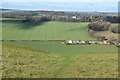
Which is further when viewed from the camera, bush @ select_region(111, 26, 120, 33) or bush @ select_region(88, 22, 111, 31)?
bush @ select_region(88, 22, 111, 31)

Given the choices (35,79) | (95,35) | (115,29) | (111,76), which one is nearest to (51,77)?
(35,79)

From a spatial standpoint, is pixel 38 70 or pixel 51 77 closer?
pixel 51 77

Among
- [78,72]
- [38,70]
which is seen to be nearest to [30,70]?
[38,70]

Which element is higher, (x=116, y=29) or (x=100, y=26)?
(x=100, y=26)

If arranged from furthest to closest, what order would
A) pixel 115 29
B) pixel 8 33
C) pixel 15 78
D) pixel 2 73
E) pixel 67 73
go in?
pixel 115 29 → pixel 8 33 → pixel 67 73 → pixel 2 73 → pixel 15 78

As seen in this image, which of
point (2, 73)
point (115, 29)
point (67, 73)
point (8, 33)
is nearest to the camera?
point (2, 73)

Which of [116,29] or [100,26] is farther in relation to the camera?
[100,26]

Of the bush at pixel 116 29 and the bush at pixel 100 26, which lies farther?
the bush at pixel 100 26

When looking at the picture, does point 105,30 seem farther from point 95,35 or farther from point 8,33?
point 8,33

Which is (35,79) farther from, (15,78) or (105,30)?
(105,30)
